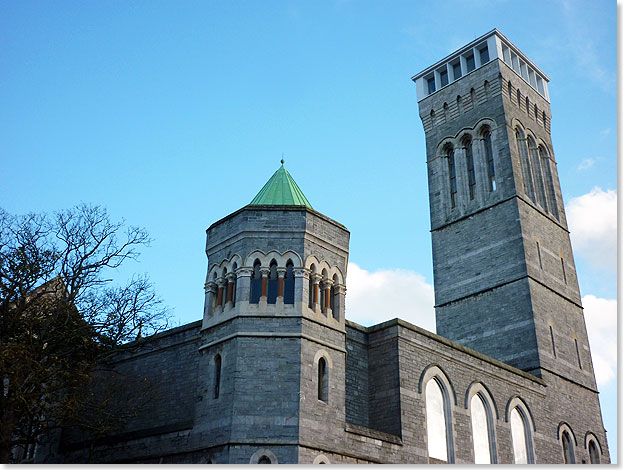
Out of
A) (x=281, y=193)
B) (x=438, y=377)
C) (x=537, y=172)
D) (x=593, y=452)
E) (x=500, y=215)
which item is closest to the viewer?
(x=281, y=193)

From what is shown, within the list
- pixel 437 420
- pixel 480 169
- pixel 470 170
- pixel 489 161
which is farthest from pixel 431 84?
pixel 437 420

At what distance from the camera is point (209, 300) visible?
20.6 m

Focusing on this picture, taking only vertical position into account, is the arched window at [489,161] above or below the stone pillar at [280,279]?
above

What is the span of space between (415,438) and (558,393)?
449 inches

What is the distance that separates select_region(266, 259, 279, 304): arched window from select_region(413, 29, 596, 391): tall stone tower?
15.3 meters

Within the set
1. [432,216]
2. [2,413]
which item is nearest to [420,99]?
[432,216]

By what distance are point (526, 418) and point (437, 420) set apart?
6024mm

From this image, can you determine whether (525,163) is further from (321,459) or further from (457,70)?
(321,459)

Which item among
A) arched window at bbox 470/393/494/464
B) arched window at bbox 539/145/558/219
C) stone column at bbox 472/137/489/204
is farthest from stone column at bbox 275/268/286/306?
arched window at bbox 539/145/558/219

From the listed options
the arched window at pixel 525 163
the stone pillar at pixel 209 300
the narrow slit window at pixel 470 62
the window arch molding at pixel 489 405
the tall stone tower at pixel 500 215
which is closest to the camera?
the stone pillar at pixel 209 300

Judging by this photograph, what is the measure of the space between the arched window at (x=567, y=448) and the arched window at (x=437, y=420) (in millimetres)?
8536

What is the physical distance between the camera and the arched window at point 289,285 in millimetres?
19344

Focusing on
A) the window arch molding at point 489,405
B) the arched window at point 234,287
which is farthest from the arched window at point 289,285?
the window arch molding at point 489,405

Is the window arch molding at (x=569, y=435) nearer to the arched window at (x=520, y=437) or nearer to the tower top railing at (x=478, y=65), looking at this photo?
the arched window at (x=520, y=437)
